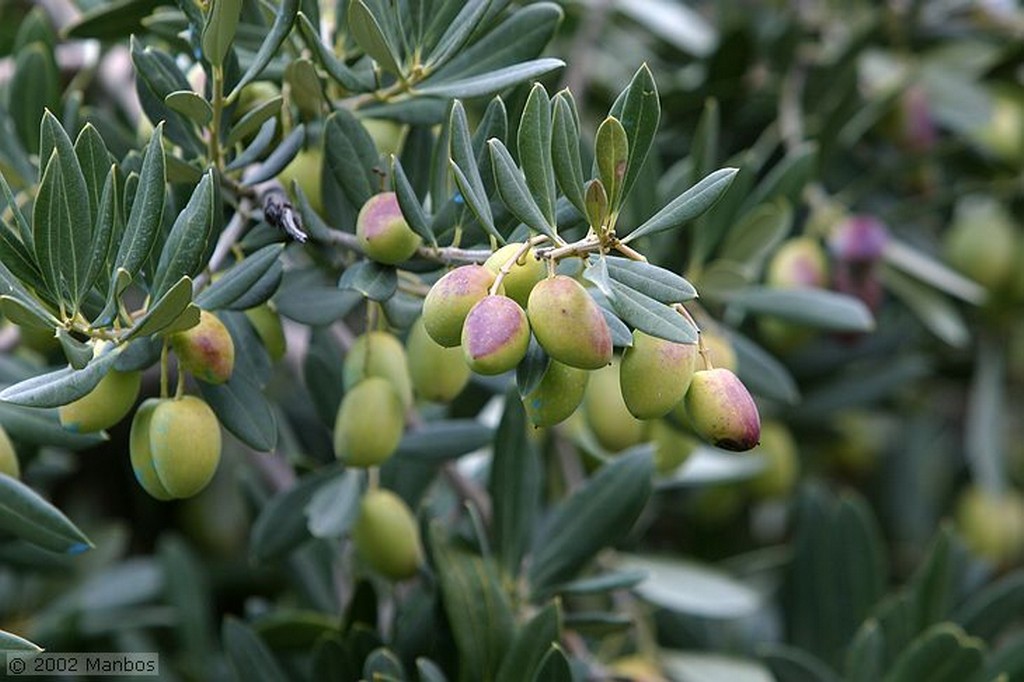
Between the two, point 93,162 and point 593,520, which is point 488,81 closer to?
point 93,162

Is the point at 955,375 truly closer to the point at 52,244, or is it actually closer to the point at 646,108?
the point at 646,108

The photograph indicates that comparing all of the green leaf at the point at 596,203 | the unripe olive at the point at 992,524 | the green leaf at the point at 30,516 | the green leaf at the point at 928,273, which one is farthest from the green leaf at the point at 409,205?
the unripe olive at the point at 992,524

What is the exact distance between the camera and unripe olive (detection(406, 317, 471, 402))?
2.70 feet

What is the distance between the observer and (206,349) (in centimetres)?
70

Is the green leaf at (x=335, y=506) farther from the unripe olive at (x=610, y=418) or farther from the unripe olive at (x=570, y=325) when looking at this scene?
the unripe olive at (x=570, y=325)

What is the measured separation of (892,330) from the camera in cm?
156

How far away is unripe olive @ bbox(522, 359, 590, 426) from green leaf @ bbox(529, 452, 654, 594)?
1.12 feet

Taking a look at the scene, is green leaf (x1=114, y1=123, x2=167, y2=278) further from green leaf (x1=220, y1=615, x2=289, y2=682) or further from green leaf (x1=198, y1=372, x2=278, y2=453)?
green leaf (x1=220, y1=615, x2=289, y2=682)

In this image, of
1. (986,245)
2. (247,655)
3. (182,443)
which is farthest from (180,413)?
(986,245)

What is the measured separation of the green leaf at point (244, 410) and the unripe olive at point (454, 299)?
6.4 inches

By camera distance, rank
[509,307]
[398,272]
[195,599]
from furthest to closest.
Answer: [195,599] → [398,272] → [509,307]

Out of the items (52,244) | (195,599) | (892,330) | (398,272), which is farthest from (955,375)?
(52,244)

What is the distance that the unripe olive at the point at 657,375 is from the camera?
2.14 feet

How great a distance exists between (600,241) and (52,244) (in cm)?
29
